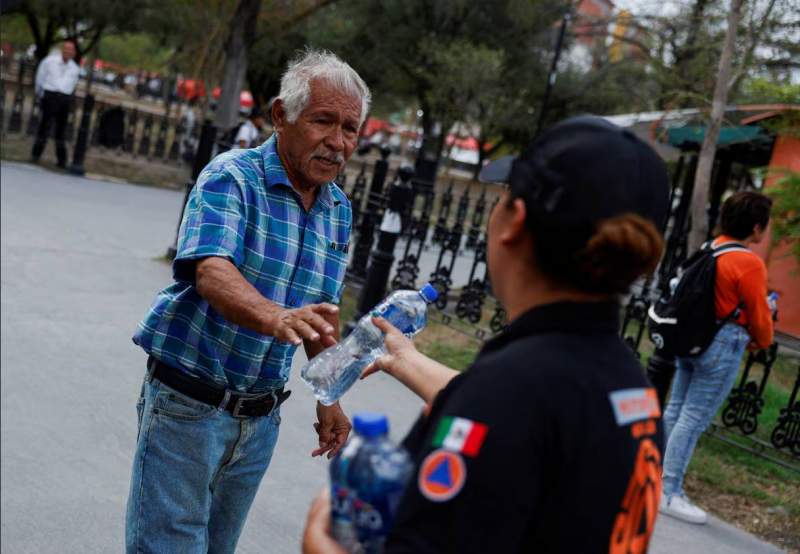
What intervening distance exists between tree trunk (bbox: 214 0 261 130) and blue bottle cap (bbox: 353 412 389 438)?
16.4m

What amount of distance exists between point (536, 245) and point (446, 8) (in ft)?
86.1

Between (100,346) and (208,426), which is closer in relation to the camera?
(208,426)

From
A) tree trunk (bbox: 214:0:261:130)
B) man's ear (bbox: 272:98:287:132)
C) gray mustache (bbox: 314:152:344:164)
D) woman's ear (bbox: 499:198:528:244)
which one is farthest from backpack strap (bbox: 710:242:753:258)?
tree trunk (bbox: 214:0:261:130)

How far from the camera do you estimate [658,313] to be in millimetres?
6012

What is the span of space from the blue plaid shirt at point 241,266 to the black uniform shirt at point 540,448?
1.25 m

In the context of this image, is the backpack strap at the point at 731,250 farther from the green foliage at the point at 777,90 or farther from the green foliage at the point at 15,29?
the green foliage at the point at 15,29

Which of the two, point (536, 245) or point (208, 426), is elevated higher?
point (536, 245)

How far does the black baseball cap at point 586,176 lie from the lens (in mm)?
1499

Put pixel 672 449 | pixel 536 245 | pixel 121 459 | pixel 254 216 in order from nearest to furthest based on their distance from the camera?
pixel 536 245
pixel 254 216
pixel 121 459
pixel 672 449

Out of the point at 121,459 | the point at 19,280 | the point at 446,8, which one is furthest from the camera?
the point at 446,8

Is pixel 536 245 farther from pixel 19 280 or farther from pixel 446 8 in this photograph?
pixel 446 8

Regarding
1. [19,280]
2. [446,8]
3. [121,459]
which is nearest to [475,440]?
[121,459]

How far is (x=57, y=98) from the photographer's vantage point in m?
15.5

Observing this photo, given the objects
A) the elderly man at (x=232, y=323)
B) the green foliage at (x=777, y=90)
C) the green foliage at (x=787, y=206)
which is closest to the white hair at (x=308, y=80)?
the elderly man at (x=232, y=323)
